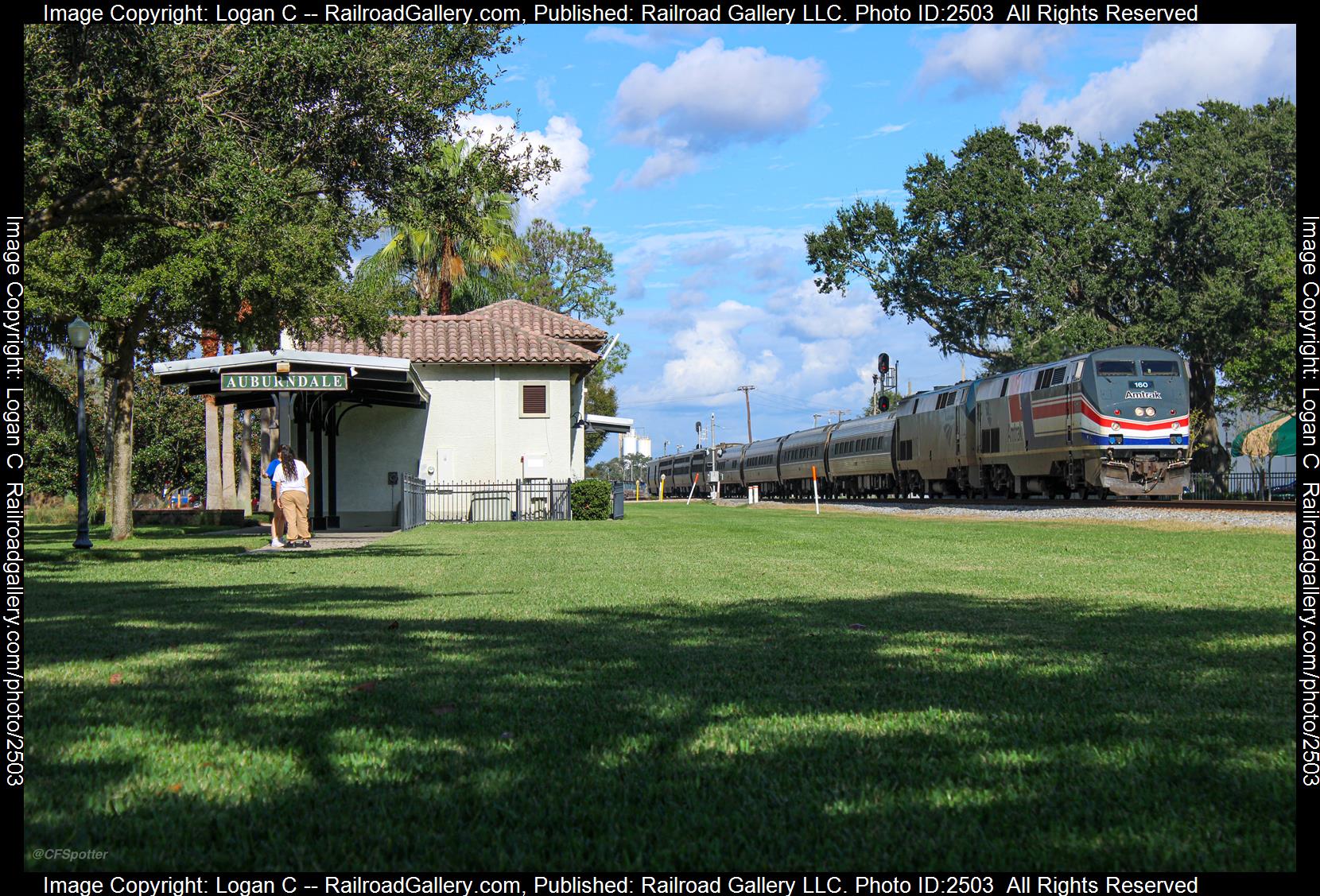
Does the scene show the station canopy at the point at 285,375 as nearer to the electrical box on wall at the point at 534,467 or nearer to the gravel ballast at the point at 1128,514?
the electrical box on wall at the point at 534,467

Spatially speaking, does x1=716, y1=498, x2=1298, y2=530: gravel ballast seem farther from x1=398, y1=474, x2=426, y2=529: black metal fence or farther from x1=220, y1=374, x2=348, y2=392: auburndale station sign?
x1=220, y1=374, x2=348, y2=392: auburndale station sign

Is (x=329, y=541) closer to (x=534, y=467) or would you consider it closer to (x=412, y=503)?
(x=412, y=503)

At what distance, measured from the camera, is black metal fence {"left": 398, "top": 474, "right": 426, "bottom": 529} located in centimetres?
2864

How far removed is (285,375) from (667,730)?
17.7 metres

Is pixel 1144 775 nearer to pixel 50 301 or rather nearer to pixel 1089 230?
pixel 50 301

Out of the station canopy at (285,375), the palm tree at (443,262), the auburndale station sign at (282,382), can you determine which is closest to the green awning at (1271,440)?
the palm tree at (443,262)

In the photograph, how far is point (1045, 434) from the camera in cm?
3444

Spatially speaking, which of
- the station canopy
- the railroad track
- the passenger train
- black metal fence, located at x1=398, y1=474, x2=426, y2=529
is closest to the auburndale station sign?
the station canopy

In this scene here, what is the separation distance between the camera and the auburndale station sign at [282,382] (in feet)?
68.0

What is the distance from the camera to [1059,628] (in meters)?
8.17

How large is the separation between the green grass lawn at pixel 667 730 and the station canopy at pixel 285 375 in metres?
10.5
